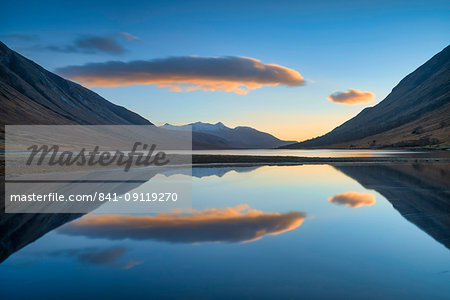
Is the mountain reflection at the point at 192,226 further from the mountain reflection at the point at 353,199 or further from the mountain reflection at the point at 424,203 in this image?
the mountain reflection at the point at 424,203

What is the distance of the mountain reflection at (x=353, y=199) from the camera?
2075 cm

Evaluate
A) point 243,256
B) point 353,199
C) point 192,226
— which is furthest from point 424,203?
point 243,256

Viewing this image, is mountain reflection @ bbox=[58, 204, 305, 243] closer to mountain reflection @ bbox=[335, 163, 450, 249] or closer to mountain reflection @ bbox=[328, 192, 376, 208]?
mountain reflection @ bbox=[328, 192, 376, 208]

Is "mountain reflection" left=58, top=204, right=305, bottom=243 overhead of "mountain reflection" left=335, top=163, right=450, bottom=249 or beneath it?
beneath

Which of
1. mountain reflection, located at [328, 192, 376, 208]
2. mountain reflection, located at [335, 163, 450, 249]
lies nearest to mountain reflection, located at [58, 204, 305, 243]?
mountain reflection, located at [328, 192, 376, 208]

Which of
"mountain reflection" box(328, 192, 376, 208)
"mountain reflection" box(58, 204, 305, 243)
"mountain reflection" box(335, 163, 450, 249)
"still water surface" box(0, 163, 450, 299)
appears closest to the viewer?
"still water surface" box(0, 163, 450, 299)

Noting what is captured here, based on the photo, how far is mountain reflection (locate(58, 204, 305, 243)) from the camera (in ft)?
43.9

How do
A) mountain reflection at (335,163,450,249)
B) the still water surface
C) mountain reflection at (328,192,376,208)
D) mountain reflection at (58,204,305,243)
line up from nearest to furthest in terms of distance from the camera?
the still water surface
mountain reflection at (58,204,305,243)
mountain reflection at (335,163,450,249)
mountain reflection at (328,192,376,208)

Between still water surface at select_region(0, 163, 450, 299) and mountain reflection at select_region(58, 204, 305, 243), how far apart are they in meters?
0.04

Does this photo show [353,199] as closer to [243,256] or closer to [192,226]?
[192,226]

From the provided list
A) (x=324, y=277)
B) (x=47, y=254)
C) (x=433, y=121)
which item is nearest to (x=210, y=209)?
(x=47, y=254)

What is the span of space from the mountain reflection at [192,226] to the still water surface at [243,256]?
4 cm

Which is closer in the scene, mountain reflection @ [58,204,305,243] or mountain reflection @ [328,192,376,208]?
mountain reflection @ [58,204,305,243]

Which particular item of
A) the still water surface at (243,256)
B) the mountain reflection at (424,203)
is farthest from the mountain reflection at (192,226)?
the mountain reflection at (424,203)
